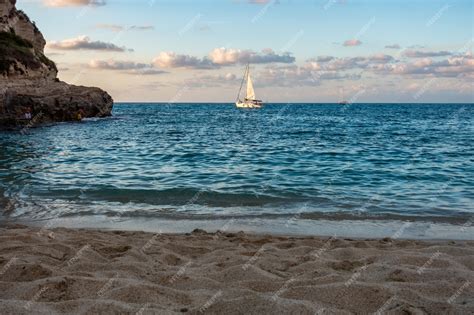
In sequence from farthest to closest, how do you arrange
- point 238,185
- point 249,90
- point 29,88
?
point 249,90 → point 29,88 → point 238,185

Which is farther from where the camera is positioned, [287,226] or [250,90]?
[250,90]

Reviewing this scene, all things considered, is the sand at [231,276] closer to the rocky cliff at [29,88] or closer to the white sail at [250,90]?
the rocky cliff at [29,88]

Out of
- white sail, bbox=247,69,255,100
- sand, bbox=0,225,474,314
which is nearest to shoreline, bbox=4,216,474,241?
sand, bbox=0,225,474,314

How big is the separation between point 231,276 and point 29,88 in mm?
47050

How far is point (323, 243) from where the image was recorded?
8.05 m

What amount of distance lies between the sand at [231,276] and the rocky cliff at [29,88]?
39.7m

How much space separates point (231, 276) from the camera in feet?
18.6

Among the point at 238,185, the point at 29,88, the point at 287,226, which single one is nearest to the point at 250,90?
the point at 29,88

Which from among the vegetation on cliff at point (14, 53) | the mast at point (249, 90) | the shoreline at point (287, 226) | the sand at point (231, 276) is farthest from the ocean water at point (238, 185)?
the mast at point (249, 90)

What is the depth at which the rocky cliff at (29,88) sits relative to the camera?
43.5 meters

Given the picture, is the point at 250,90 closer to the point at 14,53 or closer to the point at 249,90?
the point at 249,90

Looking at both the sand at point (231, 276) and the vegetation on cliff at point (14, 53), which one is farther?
the vegetation on cliff at point (14, 53)

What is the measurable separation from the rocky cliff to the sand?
1562 inches

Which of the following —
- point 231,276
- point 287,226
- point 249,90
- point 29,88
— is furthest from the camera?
point 249,90
